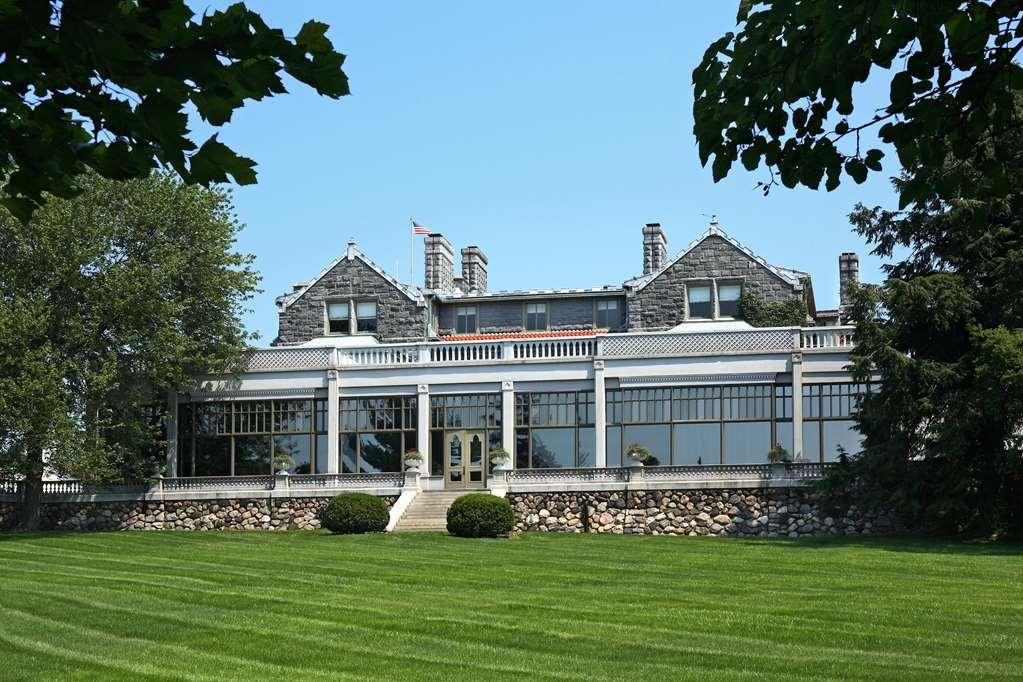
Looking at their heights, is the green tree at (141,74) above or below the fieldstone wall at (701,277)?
below

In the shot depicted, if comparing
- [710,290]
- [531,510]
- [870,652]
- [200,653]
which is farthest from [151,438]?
[870,652]

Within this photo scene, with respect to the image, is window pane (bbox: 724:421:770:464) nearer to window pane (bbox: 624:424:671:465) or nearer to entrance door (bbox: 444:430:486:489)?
window pane (bbox: 624:424:671:465)

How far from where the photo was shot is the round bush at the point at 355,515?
36812mm

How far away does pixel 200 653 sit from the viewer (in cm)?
1617

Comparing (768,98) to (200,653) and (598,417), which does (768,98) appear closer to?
(200,653)

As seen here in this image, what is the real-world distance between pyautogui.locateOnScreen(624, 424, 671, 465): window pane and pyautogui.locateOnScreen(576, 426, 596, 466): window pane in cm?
104

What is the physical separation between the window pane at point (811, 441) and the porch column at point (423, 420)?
36.8 feet

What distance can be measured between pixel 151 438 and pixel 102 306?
16.2ft

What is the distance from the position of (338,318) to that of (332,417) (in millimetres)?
5697

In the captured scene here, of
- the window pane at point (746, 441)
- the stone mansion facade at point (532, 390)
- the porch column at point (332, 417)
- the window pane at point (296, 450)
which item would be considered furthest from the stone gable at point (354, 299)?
the window pane at point (746, 441)

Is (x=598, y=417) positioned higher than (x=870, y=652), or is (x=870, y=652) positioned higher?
(x=598, y=417)

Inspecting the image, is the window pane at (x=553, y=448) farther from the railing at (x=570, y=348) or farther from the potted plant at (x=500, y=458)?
the railing at (x=570, y=348)

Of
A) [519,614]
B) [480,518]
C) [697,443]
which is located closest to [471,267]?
[697,443]

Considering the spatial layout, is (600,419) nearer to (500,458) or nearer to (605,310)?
(500,458)
